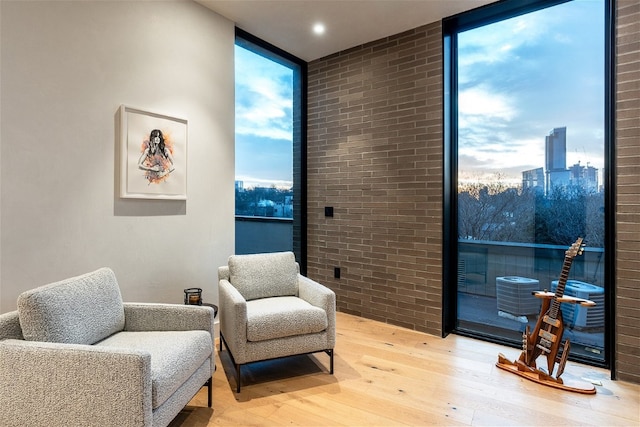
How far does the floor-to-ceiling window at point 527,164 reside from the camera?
A: 267cm

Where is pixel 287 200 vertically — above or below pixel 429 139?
below

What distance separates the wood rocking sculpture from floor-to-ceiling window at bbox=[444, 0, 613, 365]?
15cm

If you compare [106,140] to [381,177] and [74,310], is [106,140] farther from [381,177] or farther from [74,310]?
[381,177]

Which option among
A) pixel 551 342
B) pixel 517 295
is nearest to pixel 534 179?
pixel 517 295

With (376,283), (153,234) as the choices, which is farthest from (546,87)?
(153,234)

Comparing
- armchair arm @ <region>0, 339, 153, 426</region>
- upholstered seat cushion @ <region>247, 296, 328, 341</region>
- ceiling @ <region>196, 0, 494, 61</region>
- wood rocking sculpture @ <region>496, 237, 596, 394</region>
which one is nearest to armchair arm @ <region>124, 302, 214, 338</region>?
upholstered seat cushion @ <region>247, 296, 328, 341</region>

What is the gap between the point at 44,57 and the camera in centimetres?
212

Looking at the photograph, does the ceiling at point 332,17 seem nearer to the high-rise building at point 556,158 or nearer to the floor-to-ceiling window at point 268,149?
the floor-to-ceiling window at point 268,149

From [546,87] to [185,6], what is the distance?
2.98 metres

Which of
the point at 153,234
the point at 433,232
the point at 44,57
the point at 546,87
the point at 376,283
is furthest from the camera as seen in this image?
the point at 376,283

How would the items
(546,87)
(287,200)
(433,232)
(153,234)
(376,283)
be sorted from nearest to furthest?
(153,234) → (546,87) → (433,232) → (376,283) → (287,200)

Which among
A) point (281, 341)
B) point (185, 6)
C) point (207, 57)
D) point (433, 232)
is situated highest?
point (185, 6)

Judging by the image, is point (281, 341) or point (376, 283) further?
point (376, 283)

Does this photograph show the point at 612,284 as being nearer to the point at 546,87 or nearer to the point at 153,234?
the point at 546,87
